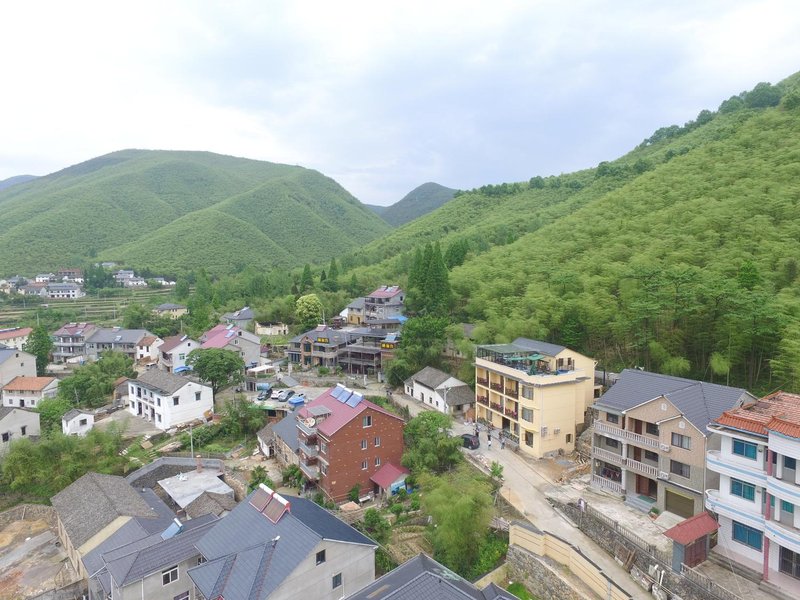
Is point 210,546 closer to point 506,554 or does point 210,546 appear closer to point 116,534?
point 116,534

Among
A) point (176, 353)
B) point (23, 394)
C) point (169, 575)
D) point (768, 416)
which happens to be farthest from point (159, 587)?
point (23, 394)

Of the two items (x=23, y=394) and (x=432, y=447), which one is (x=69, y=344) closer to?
(x=23, y=394)

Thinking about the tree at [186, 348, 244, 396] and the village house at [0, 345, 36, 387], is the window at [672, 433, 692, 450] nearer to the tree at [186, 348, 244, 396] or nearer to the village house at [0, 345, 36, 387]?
the tree at [186, 348, 244, 396]

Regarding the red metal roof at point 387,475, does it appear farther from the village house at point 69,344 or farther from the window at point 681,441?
the village house at point 69,344

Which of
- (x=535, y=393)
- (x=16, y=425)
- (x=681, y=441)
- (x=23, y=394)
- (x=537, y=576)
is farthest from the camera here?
(x=23, y=394)

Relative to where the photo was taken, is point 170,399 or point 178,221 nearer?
point 170,399

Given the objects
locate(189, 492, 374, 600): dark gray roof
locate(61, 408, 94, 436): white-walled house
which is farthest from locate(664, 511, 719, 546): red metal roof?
locate(61, 408, 94, 436): white-walled house

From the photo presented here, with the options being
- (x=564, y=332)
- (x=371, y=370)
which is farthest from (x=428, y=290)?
(x=564, y=332)
